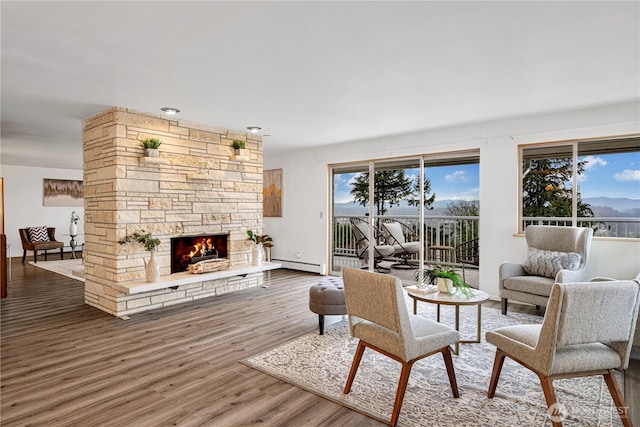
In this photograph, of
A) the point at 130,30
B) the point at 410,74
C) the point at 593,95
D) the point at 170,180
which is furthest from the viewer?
the point at 170,180

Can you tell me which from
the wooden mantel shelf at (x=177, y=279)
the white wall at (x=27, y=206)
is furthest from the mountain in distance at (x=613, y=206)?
the white wall at (x=27, y=206)

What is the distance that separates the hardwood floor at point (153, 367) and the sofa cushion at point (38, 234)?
4558 mm

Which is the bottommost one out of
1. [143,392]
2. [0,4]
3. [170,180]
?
[143,392]

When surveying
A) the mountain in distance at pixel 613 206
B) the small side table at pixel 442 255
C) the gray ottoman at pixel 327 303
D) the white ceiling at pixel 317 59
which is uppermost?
the white ceiling at pixel 317 59

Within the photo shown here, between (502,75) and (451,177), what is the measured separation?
294cm

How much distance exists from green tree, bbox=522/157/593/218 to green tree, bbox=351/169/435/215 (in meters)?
1.57

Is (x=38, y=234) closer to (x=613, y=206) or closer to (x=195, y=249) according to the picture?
(x=195, y=249)

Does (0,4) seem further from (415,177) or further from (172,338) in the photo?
(415,177)

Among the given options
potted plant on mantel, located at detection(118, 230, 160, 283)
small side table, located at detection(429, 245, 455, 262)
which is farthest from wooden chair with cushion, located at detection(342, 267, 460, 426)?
small side table, located at detection(429, 245, 455, 262)

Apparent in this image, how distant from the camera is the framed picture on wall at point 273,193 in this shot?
789 cm

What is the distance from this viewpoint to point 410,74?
3.23 m

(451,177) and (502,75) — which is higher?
(502,75)

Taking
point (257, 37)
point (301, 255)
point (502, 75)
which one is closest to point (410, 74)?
point (502, 75)

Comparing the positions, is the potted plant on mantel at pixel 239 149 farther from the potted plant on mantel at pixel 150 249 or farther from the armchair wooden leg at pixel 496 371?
the armchair wooden leg at pixel 496 371
